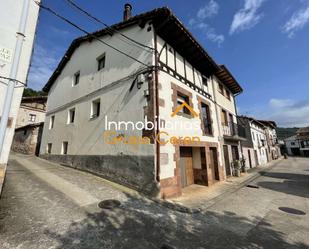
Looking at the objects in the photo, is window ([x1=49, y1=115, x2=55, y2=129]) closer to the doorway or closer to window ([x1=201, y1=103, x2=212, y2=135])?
window ([x1=201, y1=103, x2=212, y2=135])

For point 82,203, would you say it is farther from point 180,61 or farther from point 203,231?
point 180,61

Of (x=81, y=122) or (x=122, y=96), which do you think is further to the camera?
(x=81, y=122)

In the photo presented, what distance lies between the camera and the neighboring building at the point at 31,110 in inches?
784

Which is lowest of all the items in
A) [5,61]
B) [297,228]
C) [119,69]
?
[297,228]

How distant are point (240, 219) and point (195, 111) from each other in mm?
5317

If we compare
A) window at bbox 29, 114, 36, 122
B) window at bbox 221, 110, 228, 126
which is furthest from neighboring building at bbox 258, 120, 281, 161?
window at bbox 29, 114, 36, 122

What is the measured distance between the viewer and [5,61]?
320 cm

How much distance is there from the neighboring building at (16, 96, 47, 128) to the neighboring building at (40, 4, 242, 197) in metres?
11.5

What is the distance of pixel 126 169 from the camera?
648cm

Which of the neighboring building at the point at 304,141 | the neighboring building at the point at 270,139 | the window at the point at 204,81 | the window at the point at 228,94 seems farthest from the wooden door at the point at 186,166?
the neighboring building at the point at 304,141

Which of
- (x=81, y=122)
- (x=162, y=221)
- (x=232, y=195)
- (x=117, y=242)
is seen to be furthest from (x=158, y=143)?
(x=81, y=122)

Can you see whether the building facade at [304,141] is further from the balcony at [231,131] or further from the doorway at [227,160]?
the doorway at [227,160]

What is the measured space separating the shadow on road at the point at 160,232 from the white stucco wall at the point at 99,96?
7.37 feet

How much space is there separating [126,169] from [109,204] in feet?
5.97
